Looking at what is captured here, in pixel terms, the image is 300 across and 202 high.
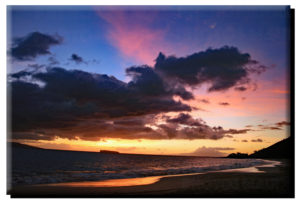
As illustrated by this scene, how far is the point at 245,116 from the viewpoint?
31.5 feet

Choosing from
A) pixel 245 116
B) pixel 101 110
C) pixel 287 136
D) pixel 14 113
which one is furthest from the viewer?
pixel 101 110

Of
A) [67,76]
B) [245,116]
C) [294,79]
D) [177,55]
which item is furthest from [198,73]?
[67,76]

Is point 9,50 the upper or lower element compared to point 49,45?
lower

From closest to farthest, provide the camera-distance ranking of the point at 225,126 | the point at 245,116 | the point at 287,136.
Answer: the point at 287,136 → the point at 245,116 → the point at 225,126

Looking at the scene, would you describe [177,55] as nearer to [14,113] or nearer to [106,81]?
[106,81]

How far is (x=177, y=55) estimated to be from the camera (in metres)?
9.87

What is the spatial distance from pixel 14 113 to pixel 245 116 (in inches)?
331

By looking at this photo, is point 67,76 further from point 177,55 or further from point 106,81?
point 177,55

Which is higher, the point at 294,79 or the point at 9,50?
the point at 9,50

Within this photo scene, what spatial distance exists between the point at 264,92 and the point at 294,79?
1967mm
